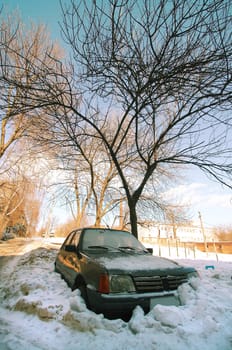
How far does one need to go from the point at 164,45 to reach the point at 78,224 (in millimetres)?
14188

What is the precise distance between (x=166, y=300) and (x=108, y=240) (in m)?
1.97

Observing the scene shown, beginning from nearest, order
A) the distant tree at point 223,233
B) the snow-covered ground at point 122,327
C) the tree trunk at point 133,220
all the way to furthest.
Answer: the snow-covered ground at point 122,327 → the tree trunk at point 133,220 → the distant tree at point 223,233

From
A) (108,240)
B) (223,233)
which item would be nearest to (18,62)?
(108,240)

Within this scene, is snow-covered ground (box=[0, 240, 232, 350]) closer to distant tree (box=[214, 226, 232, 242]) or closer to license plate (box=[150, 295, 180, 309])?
license plate (box=[150, 295, 180, 309])

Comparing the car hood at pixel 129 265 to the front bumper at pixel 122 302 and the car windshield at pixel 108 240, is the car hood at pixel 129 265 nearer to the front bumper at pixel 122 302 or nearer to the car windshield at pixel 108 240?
the front bumper at pixel 122 302

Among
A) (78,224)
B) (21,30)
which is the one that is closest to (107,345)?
(21,30)

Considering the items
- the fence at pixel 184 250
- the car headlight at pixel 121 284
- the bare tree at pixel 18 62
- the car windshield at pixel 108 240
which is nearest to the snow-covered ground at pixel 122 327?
the car headlight at pixel 121 284

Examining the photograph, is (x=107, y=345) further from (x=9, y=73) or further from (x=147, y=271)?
(x=9, y=73)

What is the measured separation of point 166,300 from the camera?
270cm

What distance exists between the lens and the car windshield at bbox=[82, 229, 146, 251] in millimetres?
4195

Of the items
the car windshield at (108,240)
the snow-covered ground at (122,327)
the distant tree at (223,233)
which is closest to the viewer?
the snow-covered ground at (122,327)

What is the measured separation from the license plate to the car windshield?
64.8 inches

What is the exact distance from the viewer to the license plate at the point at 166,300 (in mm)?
2615

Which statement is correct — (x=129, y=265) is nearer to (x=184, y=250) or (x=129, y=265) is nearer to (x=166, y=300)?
(x=166, y=300)
